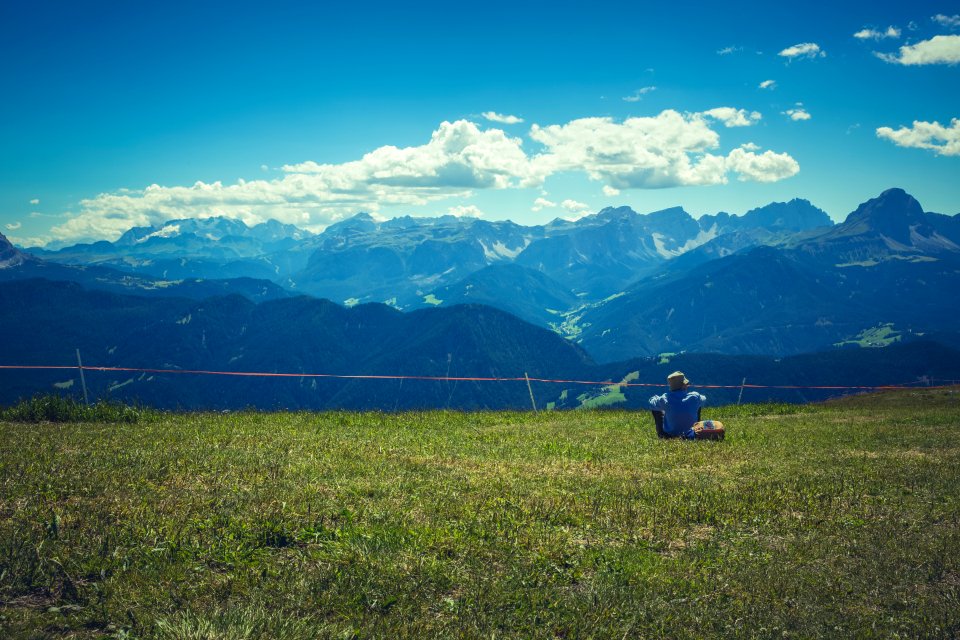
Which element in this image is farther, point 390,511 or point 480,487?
point 480,487

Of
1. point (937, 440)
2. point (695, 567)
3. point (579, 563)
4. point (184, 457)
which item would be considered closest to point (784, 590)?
point (695, 567)

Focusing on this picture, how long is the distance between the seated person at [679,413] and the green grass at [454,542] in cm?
337

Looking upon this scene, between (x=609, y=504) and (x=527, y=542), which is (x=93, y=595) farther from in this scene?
(x=609, y=504)

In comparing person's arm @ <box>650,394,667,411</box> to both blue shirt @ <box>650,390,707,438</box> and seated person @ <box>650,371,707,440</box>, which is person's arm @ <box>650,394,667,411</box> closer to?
seated person @ <box>650,371,707,440</box>

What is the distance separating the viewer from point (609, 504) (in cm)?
1030

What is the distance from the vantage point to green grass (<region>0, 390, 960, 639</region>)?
21.0 ft

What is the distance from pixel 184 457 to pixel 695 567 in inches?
384

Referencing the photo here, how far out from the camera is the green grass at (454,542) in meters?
6.39

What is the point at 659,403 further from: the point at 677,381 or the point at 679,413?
the point at 677,381

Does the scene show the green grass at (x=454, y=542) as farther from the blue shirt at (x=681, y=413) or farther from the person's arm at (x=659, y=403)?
the person's arm at (x=659, y=403)

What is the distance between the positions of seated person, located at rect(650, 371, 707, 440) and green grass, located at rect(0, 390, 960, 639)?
133 inches

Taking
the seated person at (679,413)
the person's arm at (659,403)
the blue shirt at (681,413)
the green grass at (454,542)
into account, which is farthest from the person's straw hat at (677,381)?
the green grass at (454,542)

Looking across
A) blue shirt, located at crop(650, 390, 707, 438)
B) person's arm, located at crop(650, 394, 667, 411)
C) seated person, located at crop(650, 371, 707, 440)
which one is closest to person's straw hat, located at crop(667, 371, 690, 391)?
seated person, located at crop(650, 371, 707, 440)

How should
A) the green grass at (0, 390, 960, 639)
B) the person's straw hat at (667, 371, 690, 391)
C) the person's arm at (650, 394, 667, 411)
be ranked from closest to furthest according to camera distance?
the green grass at (0, 390, 960, 639)
the person's straw hat at (667, 371, 690, 391)
the person's arm at (650, 394, 667, 411)
